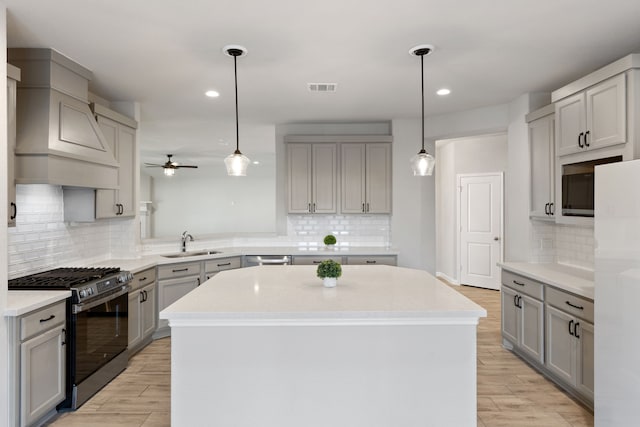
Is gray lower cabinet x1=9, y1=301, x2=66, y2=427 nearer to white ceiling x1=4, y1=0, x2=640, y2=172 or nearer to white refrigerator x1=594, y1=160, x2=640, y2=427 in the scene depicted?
white ceiling x1=4, y1=0, x2=640, y2=172

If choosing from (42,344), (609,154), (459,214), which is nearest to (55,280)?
(42,344)

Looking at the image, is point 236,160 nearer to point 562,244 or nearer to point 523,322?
point 523,322

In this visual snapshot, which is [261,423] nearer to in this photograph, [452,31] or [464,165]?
[452,31]

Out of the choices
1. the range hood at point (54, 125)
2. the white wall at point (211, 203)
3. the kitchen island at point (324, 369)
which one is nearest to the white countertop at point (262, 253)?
the range hood at point (54, 125)

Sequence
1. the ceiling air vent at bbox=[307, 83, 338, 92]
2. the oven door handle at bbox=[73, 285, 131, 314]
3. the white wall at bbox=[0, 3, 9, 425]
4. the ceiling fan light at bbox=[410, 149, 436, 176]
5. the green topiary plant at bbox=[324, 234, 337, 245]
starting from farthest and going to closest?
the green topiary plant at bbox=[324, 234, 337, 245]
the ceiling air vent at bbox=[307, 83, 338, 92]
the ceiling fan light at bbox=[410, 149, 436, 176]
the oven door handle at bbox=[73, 285, 131, 314]
the white wall at bbox=[0, 3, 9, 425]

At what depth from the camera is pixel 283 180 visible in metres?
5.92

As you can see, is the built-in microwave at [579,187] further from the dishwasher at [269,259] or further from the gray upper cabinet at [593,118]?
the dishwasher at [269,259]

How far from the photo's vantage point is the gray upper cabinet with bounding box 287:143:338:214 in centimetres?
551

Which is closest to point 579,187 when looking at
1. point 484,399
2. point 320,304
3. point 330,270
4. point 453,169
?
point 484,399

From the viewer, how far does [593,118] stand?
3121 mm

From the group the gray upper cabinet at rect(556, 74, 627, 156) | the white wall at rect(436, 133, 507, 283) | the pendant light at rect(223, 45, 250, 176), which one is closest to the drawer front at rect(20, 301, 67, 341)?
the pendant light at rect(223, 45, 250, 176)

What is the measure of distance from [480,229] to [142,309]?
5.59 m

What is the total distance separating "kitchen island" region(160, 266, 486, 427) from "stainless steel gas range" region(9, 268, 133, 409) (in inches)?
46.4

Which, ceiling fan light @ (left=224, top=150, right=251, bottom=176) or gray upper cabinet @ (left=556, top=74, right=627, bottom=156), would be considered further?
ceiling fan light @ (left=224, top=150, right=251, bottom=176)
